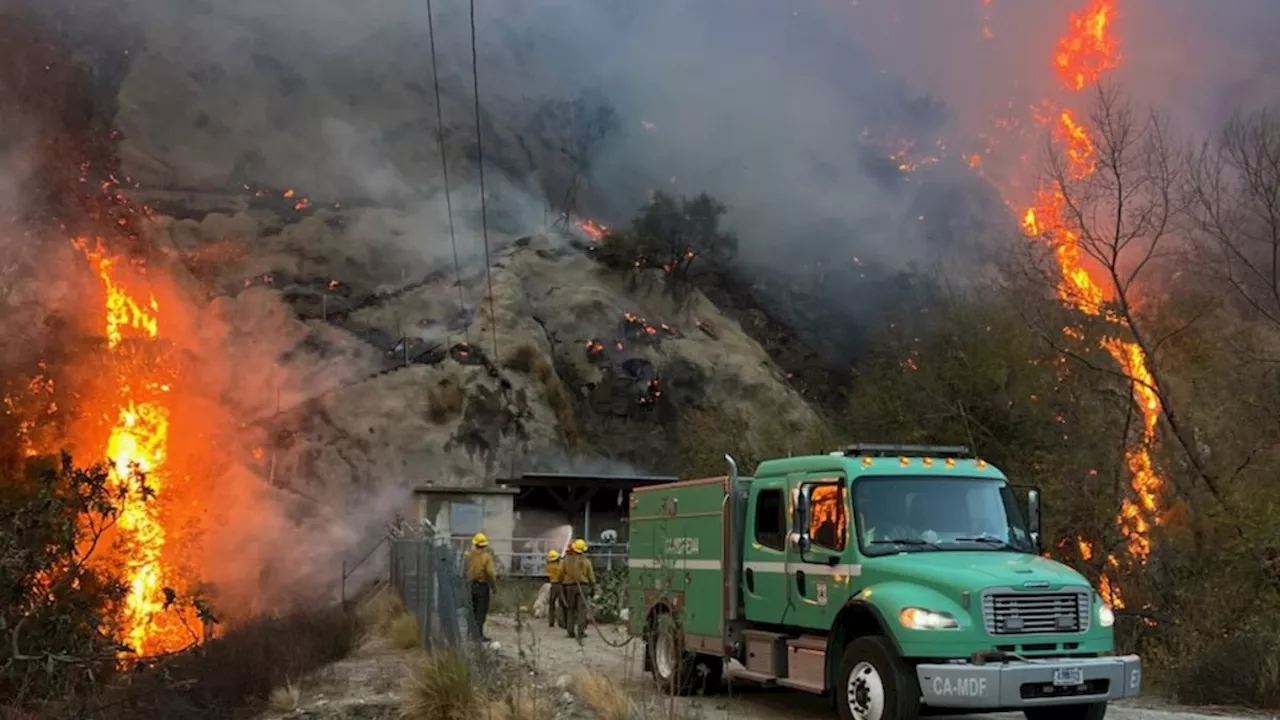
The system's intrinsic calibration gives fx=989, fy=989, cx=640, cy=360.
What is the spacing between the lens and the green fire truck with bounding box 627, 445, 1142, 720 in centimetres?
799

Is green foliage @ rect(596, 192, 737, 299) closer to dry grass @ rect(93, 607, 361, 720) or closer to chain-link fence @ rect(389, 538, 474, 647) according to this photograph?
chain-link fence @ rect(389, 538, 474, 647)

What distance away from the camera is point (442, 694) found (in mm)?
8914

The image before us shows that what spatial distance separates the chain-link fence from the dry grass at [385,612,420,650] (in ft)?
0.55

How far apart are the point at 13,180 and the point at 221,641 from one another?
35079 millimetres

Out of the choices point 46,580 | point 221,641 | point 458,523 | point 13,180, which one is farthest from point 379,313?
point 46,580

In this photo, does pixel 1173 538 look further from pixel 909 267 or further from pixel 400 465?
pixel 909 267

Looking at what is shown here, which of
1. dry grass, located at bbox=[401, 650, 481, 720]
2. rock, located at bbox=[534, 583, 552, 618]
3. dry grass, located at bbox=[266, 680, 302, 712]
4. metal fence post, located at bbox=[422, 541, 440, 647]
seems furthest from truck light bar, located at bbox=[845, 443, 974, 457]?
rock, located at bbox=[534, 583, 552, 618]

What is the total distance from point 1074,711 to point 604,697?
4.17 metres

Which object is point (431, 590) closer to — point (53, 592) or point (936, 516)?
point (53, 592)

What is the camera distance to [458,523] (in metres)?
30.3

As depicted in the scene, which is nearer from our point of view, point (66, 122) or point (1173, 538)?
point (1173, 538)

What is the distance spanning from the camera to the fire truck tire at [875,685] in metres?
7.99

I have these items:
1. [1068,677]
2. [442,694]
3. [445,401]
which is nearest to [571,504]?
[445,401]

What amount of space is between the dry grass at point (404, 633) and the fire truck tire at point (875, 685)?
30.7 feet
